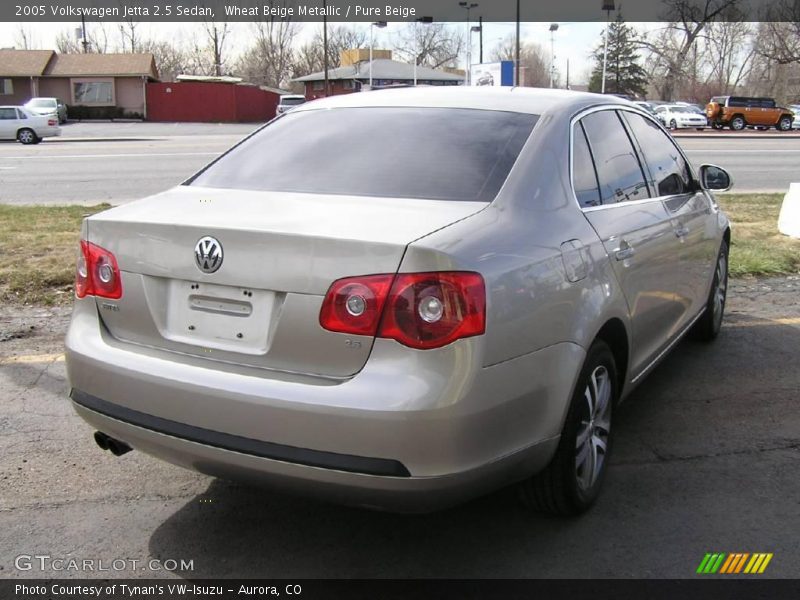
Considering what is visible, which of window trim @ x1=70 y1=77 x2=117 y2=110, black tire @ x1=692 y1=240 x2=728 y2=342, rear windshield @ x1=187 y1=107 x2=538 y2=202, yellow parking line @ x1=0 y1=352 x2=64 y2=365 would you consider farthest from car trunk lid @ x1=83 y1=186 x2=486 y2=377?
window trim @ x1=70 y1=77 x2=117 y2=110

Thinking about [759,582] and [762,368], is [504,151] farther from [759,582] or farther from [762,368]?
[762,368]

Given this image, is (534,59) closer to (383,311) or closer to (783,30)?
(783,30)

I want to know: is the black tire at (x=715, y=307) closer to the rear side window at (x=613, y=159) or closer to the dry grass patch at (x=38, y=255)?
the rear side window at (x=613, y=159)

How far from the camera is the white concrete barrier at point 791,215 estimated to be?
888cm

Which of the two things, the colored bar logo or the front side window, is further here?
the front side window

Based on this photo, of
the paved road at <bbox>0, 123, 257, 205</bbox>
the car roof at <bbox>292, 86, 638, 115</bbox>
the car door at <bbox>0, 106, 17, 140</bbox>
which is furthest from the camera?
the car door at <bbox>0, 106, 17, 140</bbox>

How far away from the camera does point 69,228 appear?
8.93m

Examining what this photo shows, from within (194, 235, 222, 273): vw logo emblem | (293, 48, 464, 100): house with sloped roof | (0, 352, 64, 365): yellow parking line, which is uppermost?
(293, 48, 464, 100): house with sloped roof

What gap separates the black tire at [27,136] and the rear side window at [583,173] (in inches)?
1243

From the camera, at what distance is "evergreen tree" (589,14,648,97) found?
7775 centimetres

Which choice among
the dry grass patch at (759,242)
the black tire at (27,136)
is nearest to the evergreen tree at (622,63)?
the black tire at (27,136)

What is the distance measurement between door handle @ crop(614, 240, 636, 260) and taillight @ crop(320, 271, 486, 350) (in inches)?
43.6

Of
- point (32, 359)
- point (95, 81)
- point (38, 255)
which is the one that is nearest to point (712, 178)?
point (32, 359)

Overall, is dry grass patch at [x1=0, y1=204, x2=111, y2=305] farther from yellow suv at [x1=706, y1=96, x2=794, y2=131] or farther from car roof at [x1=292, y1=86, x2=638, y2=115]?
yellow suv at [x1=706, y1=96, x2=794, y2=131]
